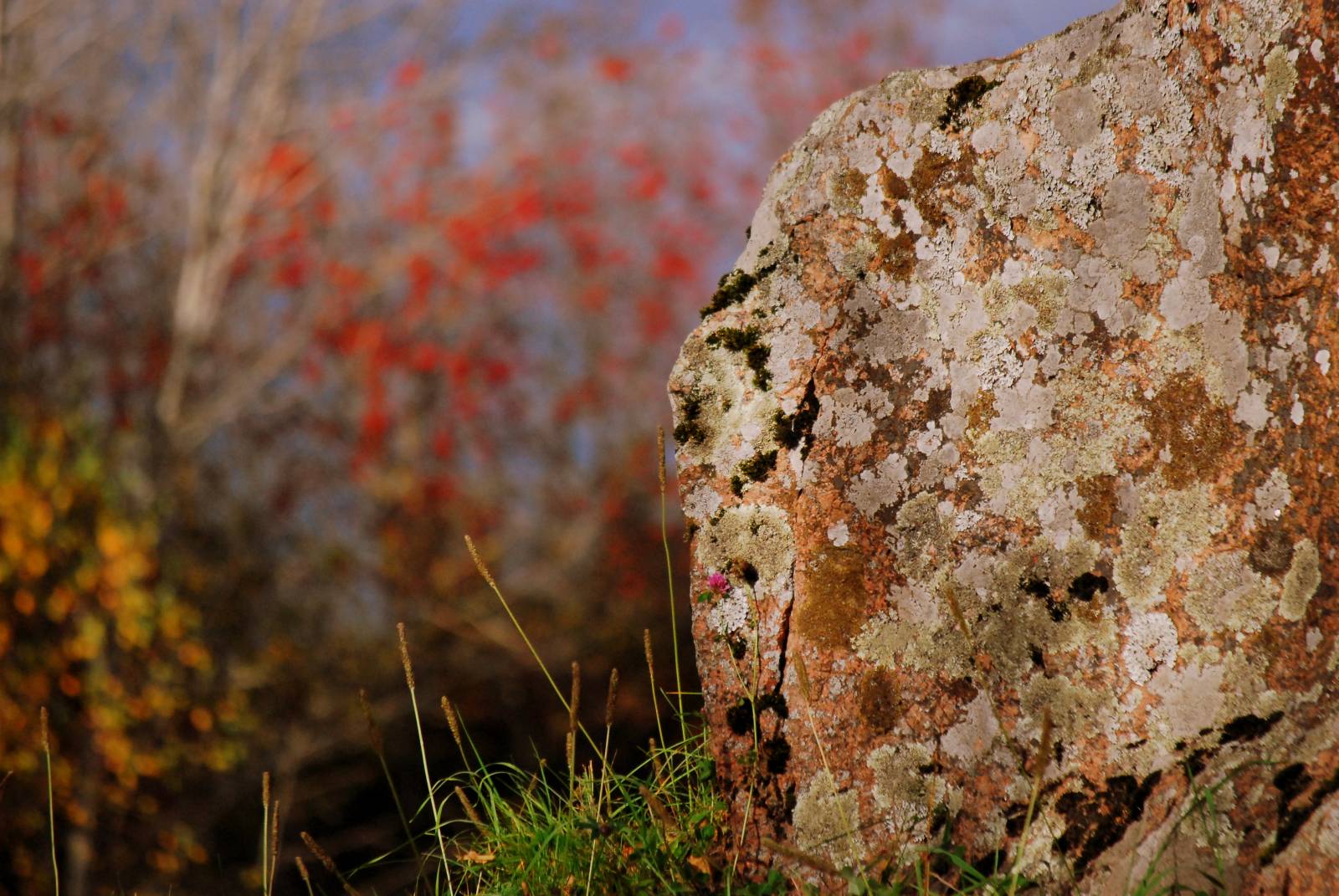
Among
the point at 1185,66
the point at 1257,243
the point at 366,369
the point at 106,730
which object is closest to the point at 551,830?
the point at 1257,243

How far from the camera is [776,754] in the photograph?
219cm

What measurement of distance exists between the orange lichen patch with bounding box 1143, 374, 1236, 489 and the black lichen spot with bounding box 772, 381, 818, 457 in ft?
2.08

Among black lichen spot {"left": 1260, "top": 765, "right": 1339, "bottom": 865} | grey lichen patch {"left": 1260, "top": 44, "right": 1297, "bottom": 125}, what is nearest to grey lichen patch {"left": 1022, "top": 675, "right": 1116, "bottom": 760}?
black lichen spot {"left": 1260, "top": 765, "right": 1339, "bottom": 865}

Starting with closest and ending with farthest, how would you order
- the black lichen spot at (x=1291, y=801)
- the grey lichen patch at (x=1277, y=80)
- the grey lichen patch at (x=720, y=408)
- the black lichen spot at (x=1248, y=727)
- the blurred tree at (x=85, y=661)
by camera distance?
the black lichen spot at (x=1291, y=801)
the black lichen spot at (x=1248, y=727)
the grey lichen patch at (x=1277, y=80)
the grey lichen patch at (x=720, y=408)
the blurred tree at (x=85, y=661)

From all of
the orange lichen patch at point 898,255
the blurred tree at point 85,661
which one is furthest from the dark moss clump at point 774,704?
the blurred tree at point 85,661

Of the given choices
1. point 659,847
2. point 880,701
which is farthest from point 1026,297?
point 659,847

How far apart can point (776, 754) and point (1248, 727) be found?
0.85m

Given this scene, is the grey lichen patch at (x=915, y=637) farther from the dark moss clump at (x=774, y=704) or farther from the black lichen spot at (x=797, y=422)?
the black lichen spot at (x=797, y=422)

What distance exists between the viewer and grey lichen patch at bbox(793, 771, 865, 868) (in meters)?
2.09

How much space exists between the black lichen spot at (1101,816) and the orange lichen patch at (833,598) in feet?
1.66

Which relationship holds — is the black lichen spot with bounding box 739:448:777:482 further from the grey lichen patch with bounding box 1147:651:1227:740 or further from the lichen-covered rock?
the grey lichen patch with bounding box 1147:651:1227:740

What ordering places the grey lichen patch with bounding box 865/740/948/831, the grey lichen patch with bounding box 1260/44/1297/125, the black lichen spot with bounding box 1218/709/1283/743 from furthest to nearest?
1. the grey lichen patch with bounding box 865/740/948/831
2. the grey lichen patch with bounding box 1260/44/1297/125
3. the black lichen spot with bounding box 1218/709/1283/743

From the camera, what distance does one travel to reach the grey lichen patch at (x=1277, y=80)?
197 cm

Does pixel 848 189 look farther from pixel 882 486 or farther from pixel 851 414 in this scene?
pixel 882 486
